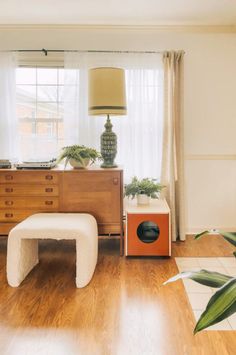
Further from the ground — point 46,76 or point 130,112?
point 46,76

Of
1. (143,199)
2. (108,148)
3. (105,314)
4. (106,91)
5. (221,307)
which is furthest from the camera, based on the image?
(143,199)

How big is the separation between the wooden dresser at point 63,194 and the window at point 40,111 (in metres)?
0.68

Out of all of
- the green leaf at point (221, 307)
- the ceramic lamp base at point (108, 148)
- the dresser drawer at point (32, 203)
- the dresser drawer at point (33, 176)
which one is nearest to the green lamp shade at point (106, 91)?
the ceramic lamp base at point (108, 148)

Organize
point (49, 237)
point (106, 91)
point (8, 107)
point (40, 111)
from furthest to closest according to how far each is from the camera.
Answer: point (40, 111)
point (8, 107)
point (106, 91)
point (49, 237)

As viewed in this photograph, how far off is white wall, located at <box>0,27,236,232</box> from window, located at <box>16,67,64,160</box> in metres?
0.32

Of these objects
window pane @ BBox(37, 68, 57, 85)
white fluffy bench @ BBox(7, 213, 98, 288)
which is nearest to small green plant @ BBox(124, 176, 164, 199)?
white fluffy bench @ BBox(7, 213, 98, 288)

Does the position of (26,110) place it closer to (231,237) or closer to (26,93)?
(26,93)

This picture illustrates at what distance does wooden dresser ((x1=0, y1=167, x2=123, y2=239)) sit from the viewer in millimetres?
3119

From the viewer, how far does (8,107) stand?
365 centimetres

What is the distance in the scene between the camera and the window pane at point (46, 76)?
3.71 m

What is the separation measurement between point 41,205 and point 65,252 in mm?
562

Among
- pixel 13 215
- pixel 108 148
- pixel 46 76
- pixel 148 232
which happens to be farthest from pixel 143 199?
pixel 46 76

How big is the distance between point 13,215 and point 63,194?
0.52m

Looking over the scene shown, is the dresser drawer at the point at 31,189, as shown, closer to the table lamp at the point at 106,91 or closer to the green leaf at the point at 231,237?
the table lamp at the point at 106,91
